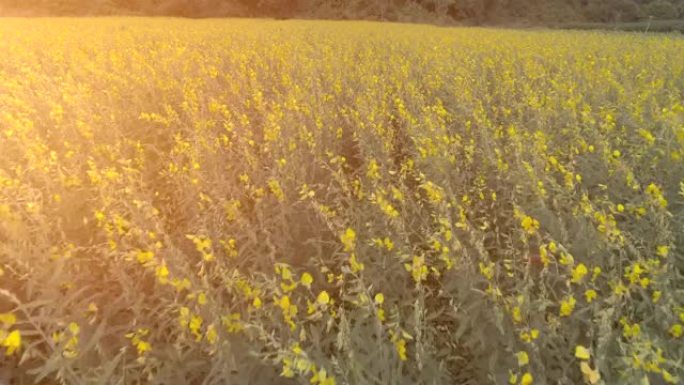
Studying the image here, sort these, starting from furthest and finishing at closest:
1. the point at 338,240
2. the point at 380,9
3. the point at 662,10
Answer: the point at 662,10, the point at 380,9, the point at 338,240

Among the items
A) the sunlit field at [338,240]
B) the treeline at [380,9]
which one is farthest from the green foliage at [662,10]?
the sunlit field at [338,240]

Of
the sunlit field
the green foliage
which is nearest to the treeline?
the green foliage

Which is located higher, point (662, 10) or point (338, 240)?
point (338, 240)

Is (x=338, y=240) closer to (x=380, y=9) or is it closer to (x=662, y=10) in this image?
(x=380, y=9)

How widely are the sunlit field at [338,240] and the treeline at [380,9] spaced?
3454cm

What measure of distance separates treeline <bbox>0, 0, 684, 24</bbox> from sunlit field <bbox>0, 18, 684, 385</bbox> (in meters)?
34.5

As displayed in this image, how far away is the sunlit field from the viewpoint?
2.09 metres

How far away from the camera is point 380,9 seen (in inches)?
1610

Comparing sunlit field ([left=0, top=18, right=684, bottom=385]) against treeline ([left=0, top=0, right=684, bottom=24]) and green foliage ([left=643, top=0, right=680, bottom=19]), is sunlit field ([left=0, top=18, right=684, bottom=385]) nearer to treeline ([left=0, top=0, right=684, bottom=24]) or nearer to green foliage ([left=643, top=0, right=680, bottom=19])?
treeline ([left=0, top=0, right=684, bottom=24])

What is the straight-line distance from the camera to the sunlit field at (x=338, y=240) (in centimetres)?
209

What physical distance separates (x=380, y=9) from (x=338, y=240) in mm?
40309

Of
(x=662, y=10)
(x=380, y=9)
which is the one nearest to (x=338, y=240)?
(x=380, y=9)

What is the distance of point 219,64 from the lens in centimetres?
934

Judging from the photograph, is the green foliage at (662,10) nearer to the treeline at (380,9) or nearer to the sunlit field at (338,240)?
the treeline at (380,9)
